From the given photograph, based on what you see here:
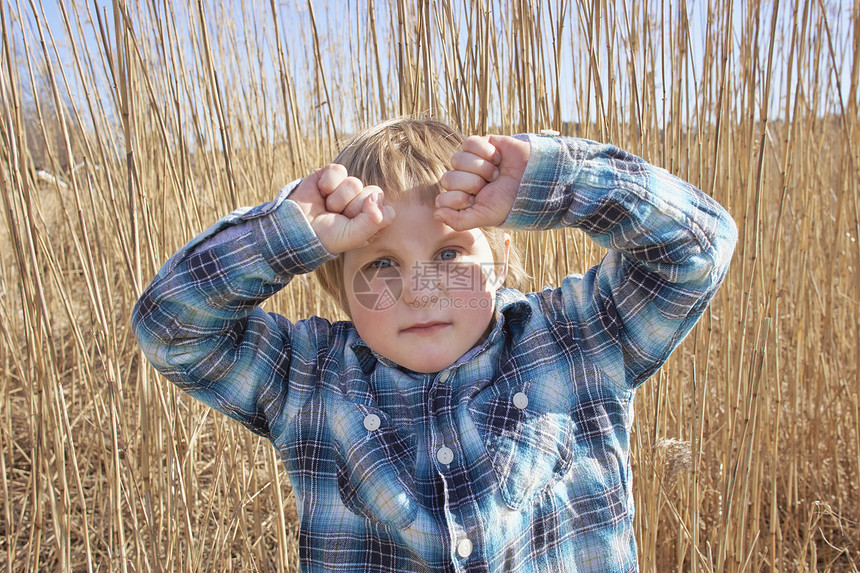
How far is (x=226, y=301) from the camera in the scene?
2.21ft

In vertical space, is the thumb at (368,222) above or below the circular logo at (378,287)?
above

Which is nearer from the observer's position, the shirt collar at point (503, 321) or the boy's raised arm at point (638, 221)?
the boy's raised arm at point (638, 221)

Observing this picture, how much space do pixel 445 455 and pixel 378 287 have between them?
0.67 ft

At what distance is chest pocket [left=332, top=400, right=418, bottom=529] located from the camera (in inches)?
26.7

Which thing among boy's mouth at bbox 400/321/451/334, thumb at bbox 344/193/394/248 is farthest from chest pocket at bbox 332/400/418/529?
thumb at bbox 344/193/394/248

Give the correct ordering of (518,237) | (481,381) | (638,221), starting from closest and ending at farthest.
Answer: (638,221) < (481,381) < (518,237)

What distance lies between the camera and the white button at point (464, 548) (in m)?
0.65

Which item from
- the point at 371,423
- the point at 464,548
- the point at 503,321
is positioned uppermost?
the point at 503,321

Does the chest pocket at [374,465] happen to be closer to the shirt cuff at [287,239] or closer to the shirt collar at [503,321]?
the shirt collar at [503,321]

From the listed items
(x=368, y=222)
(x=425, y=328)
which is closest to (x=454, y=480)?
(x=425, y=328)

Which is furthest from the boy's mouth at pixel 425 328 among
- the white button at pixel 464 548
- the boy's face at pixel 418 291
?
the white button at pixel 464 548

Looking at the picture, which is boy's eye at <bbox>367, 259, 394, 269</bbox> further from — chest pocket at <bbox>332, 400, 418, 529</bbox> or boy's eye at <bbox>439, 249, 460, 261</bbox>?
chest pocket at <bbox>332, 400, 418, 529</bbox>

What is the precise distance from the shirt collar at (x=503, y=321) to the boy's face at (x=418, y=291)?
4cm

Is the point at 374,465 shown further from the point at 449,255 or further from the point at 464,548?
the point at 449,255
